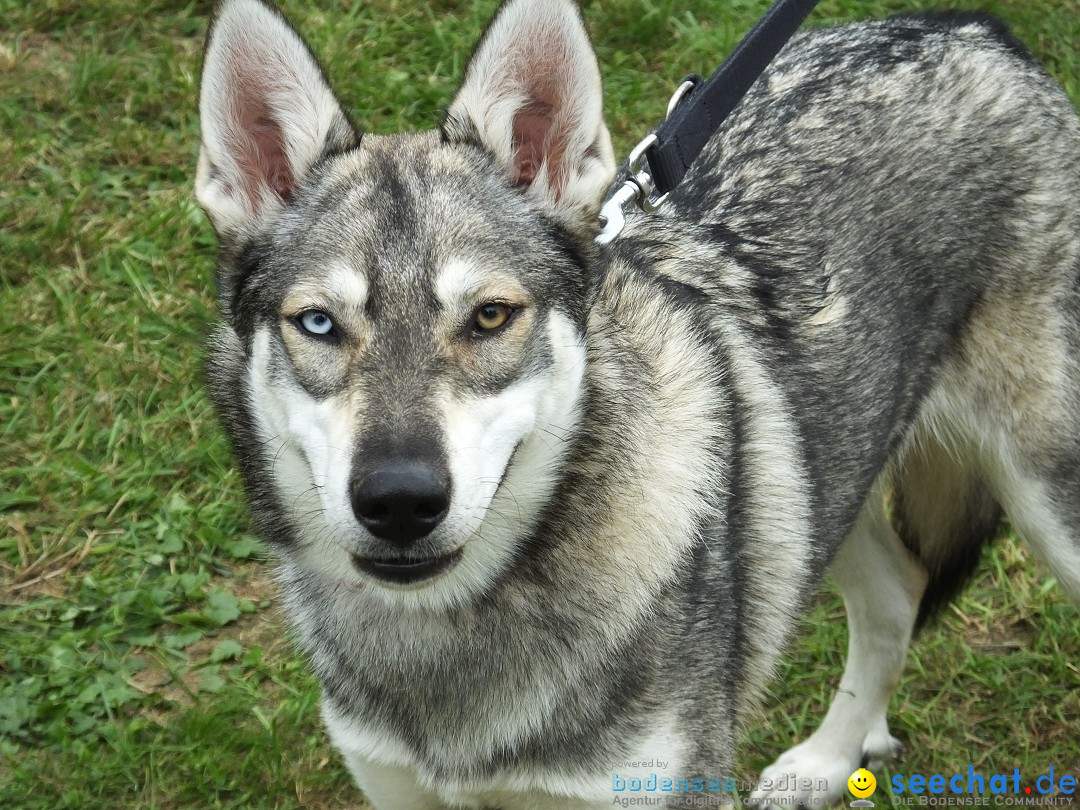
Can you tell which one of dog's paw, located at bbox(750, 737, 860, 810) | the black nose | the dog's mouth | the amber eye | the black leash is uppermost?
the black leash

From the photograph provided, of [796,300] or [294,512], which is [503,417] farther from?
[796,300]

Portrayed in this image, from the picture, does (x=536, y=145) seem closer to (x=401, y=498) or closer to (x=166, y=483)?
(x=401, y=498)

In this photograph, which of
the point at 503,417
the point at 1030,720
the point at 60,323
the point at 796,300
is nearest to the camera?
the point at 503,417

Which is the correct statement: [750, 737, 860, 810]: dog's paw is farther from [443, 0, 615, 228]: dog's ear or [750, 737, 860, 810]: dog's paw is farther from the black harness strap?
[443, 0, 615, 228]: dog's ear

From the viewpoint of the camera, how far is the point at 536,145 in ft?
9.89

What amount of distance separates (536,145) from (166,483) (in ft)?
8.44

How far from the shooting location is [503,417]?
260cm

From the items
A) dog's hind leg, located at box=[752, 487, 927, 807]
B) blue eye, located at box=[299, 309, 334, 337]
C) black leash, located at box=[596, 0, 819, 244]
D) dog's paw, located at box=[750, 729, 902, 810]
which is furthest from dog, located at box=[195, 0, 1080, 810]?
dog's paw, located at box=[750, 729, 902, 810]

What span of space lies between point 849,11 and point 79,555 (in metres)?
4.60

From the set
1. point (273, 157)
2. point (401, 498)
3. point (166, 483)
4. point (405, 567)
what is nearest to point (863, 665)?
point (405, 567)

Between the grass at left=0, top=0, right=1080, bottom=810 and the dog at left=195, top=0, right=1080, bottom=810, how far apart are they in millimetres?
671

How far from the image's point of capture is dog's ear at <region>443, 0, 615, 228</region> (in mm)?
2826

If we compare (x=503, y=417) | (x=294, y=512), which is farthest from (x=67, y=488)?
(x=503, y=417)

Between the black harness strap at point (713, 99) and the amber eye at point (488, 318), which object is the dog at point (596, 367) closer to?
the amber eye at point (488, 318)
